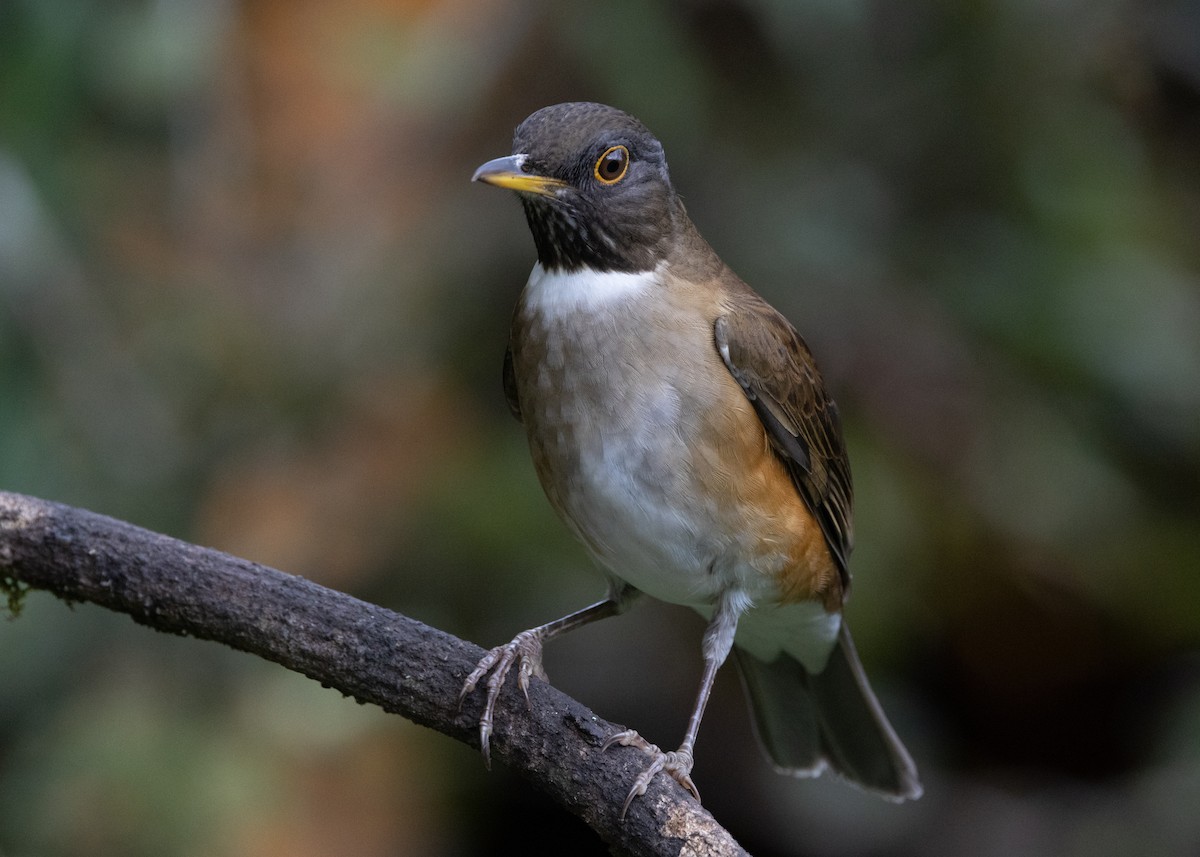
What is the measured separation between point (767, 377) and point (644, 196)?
702 millimetres

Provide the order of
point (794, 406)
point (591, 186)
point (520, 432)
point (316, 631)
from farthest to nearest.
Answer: point (520, 432) < point (794, 406) < point (591, 186) < point (316, 631)

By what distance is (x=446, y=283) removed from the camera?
21.4ft

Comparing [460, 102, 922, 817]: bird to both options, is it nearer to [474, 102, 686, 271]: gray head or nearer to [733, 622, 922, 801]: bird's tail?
[474, 102, 686, 271]: gray head

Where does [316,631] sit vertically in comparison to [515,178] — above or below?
below

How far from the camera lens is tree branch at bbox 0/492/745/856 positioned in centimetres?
374

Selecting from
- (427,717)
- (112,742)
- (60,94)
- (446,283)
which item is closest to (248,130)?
(446,283)

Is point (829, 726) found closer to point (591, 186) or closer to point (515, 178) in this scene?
point (591, 186)

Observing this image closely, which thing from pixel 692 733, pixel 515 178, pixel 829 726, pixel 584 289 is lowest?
pixel 829 726

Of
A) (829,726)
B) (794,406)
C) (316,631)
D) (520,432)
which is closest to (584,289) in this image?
(794,406)

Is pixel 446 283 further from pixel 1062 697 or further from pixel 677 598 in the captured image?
pixel 1062 697

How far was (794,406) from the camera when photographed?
183 inches

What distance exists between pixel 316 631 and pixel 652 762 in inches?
38.2

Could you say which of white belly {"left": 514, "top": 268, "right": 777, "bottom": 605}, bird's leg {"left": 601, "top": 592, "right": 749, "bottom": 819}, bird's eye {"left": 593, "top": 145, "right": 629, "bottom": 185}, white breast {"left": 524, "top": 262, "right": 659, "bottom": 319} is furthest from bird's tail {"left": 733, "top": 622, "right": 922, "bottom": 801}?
bird's eye {"left": 593, "top": 145, "right": 629, "bottom": 185}

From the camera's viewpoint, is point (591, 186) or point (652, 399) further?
point (591, 186)
